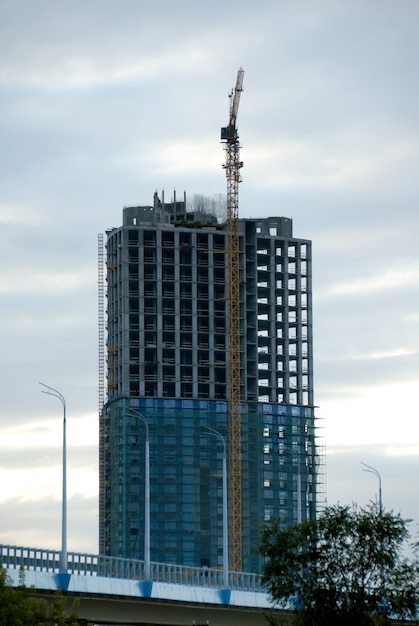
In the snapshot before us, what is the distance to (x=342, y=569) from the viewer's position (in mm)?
69562

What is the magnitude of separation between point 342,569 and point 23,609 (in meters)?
13.9

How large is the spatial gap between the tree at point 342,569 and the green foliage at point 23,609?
1032 cm

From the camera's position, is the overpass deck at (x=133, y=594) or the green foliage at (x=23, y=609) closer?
the green foliage at (x=23, y=609)

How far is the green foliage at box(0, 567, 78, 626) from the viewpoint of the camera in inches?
2771

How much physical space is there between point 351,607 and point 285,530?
6.13 meters

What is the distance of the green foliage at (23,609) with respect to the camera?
70.4m

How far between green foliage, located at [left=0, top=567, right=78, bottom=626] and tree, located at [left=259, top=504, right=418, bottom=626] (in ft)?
33.9

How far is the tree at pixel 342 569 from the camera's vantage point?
68.2 m

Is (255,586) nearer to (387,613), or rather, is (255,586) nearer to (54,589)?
(54,589)

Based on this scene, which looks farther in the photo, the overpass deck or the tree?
the overpass deck

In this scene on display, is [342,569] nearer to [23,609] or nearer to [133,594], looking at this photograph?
[23,609]

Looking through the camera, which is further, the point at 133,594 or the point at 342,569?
the point at 133,594

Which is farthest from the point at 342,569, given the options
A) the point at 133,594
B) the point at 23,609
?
the point at 133,594

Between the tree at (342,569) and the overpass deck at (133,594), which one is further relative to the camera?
the overpass deck at (133,594)
